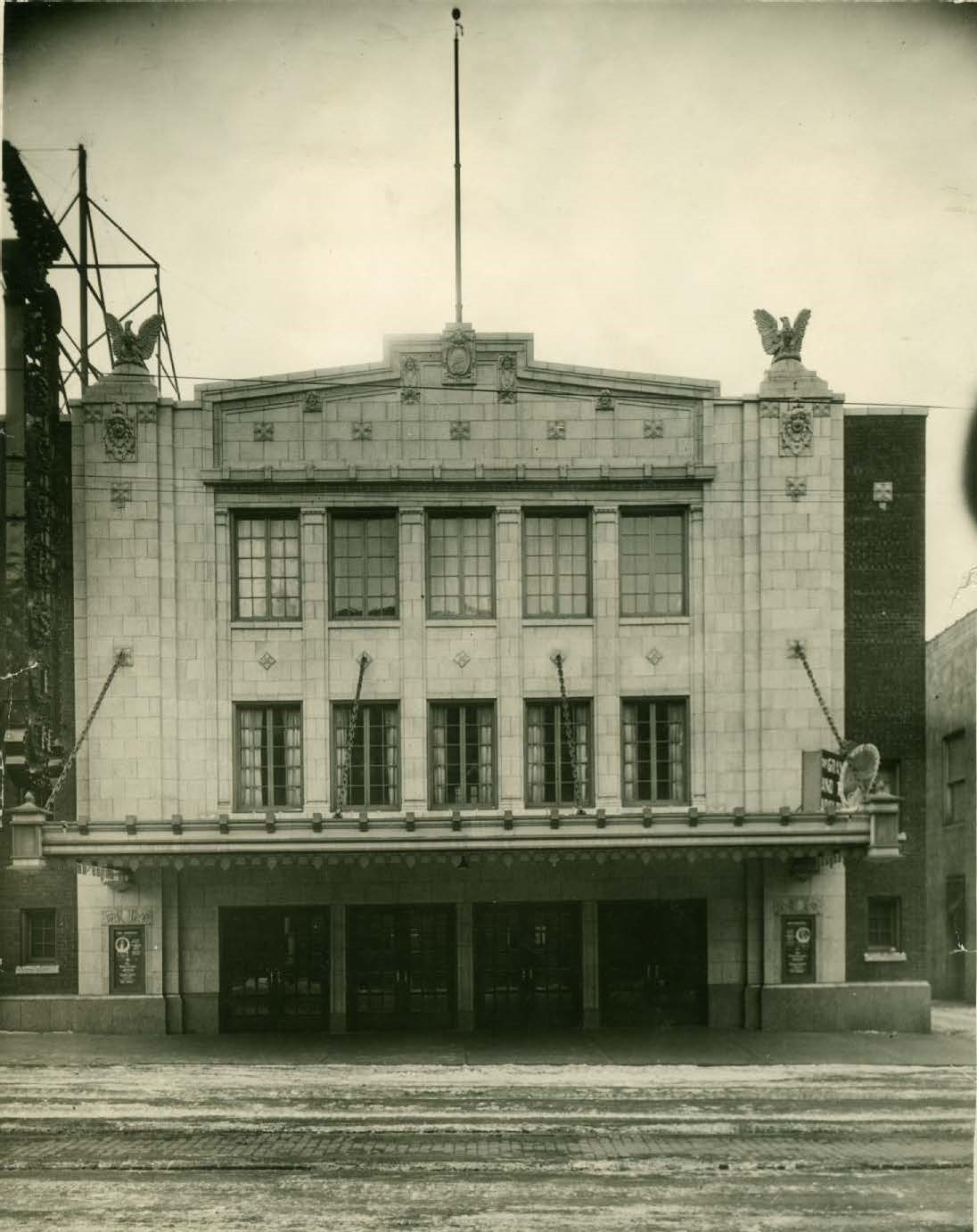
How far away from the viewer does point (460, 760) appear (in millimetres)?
20750

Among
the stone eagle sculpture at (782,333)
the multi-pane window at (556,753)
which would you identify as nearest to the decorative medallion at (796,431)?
the stone eagle sculpture at (782,333)

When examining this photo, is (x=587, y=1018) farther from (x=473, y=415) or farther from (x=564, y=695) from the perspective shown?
(x=473, y=415)

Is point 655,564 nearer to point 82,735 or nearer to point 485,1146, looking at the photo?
point 82,735

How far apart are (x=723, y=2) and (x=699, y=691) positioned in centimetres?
1039

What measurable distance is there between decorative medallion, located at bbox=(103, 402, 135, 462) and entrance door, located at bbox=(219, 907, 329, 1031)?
7650 millimetres

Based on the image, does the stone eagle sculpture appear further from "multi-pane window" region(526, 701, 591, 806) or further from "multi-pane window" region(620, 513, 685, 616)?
"multi-pane window" region(526, 701, 591, 806)

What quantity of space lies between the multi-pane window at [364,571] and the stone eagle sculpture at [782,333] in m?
6.57

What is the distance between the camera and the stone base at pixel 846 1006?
20281 mm

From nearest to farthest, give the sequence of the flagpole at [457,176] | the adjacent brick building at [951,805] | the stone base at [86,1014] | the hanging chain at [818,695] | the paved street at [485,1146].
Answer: the paved street at [485,1146]
the flagpole at [457,176]
the adjacent brick building at [951,805]
the hanging chain at [818,695]
the stone base at [86,1014]

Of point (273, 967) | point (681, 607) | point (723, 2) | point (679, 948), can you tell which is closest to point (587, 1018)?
point (679, 948)

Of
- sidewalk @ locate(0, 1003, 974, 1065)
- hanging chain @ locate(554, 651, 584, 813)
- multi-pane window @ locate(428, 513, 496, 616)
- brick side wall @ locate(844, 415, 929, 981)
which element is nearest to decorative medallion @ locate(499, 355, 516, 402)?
multi-pane window @ locate(428, 513, 496, 616)

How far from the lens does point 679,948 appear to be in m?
20.9

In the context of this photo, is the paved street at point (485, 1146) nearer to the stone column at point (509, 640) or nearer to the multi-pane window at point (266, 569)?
the stone column at point (509, 640)

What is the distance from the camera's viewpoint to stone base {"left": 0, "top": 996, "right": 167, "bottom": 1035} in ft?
66.0
